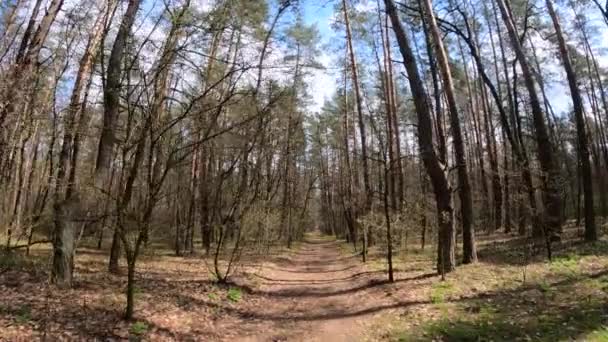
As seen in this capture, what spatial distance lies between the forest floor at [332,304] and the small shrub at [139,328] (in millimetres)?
21

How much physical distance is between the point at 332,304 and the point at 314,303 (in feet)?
1.31

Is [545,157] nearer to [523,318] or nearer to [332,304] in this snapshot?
[523,318]

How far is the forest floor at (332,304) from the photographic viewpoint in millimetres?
5723

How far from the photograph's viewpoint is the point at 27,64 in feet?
22.3

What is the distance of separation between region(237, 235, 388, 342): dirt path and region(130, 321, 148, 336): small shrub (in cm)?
139

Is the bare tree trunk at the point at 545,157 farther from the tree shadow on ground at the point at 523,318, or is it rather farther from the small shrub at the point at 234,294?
the small shrub at the point at 234,294

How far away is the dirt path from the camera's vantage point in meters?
6.65

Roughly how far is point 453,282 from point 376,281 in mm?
1857

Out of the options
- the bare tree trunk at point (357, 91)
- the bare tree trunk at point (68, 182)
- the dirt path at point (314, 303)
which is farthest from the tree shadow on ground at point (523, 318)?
the bare tree trunk at point (357, 91)

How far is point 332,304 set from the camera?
851cm

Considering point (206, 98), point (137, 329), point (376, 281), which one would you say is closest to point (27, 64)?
point (206, 98)

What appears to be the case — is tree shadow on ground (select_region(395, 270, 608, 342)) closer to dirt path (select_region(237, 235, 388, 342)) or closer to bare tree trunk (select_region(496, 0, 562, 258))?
dirt path (select_region(237, 235, 388, 342))

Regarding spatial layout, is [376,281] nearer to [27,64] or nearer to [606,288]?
[606,288]

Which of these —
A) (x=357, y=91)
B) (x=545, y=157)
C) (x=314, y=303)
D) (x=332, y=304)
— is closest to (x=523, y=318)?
(x=332, y=304)
